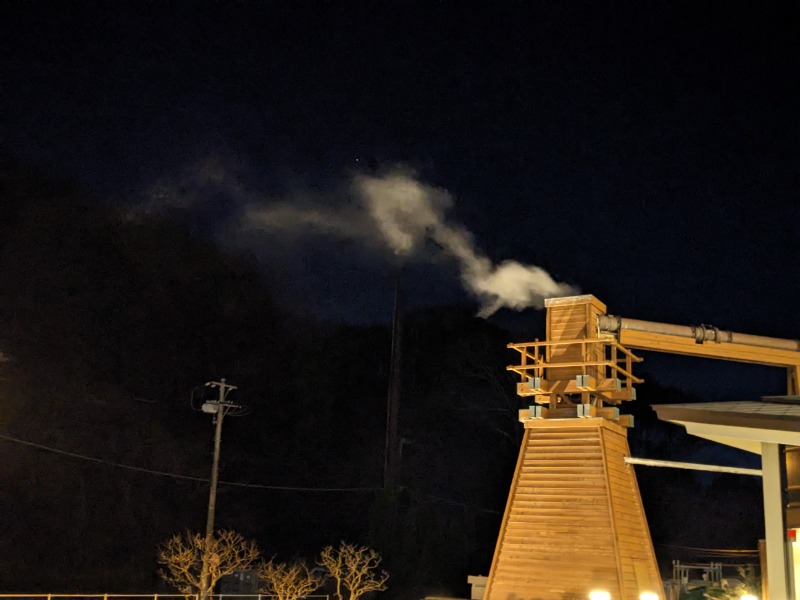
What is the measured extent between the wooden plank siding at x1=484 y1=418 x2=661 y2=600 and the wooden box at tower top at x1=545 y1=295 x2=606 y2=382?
37.9 inches

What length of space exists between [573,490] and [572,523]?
1.90ft

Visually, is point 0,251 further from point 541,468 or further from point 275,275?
point 541,468

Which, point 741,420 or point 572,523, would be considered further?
point 572,523

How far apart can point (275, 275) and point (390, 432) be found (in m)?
7.75

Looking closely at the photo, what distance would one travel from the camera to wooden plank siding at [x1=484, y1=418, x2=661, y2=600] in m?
14.5

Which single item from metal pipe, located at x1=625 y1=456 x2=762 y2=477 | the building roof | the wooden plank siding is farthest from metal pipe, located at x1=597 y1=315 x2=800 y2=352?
the building roof

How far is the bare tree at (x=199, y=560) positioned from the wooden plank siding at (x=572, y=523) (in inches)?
245

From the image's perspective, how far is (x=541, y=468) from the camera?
52.1 ft

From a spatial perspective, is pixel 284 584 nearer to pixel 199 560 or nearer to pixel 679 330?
pixel 199 560

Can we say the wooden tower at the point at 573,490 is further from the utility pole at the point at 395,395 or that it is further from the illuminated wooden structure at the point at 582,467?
the utility pole at the point at 395,395

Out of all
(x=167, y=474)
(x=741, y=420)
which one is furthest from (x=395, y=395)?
(x=741, y=420)

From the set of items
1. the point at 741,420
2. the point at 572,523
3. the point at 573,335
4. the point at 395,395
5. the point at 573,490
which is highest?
the point at 395,395

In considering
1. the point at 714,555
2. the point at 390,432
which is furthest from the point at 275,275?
the point at 714,555

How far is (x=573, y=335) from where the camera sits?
1655 centimetres
